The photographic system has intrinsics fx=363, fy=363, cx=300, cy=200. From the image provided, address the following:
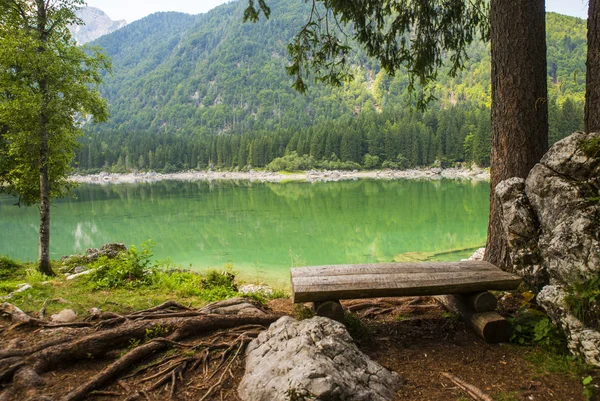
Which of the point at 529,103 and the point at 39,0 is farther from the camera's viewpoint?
the point at 39,0

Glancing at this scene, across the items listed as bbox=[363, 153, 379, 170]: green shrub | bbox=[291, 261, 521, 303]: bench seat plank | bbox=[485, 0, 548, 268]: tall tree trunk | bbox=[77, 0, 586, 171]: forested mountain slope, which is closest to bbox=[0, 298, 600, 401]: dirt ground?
bbox=[291, 261, 521, 303]: bench seat plank

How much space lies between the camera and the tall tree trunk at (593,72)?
3.52m

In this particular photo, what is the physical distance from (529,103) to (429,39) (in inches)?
106

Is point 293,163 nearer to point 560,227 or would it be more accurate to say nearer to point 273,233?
point 273,233

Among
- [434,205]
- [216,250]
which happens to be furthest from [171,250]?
[434,205]

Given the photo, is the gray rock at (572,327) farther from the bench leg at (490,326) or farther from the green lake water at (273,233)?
the green lake water at (273,233)

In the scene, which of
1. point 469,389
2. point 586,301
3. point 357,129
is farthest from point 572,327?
point 357,129

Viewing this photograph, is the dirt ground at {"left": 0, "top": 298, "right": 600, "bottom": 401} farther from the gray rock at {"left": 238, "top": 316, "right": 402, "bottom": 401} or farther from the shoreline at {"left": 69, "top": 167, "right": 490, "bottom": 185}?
the shoreline at {"left": 69, "top": 167, "right": 490, "bottom": 185}

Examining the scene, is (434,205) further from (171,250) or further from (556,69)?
→ (556,69)

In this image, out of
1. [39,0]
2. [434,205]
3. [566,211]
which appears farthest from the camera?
[434,205]


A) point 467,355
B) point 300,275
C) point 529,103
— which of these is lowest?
point 467,355

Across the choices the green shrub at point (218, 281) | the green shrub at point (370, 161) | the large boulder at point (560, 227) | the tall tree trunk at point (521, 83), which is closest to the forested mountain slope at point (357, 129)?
the green shrub at point (370, 161)

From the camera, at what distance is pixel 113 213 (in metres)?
32.2

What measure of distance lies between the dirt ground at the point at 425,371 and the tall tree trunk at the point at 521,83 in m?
2.16
